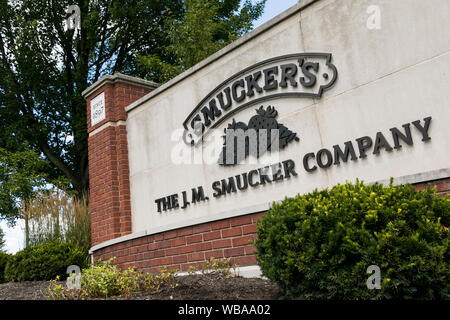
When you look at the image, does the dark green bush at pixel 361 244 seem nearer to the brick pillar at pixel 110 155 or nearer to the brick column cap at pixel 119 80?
the brick pillar at pixel 110 155

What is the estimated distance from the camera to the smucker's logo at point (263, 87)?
556 centimetres

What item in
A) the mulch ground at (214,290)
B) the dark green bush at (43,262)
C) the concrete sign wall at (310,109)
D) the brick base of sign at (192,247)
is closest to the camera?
the mulch ground at (214,290)

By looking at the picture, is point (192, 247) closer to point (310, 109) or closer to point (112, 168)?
point (310, 109)

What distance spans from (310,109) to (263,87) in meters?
0.80

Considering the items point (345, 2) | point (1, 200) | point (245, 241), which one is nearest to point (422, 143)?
point (345, 2)

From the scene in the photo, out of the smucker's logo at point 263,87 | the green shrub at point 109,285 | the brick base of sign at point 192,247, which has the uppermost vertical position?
the smucker's logo at point 263,87

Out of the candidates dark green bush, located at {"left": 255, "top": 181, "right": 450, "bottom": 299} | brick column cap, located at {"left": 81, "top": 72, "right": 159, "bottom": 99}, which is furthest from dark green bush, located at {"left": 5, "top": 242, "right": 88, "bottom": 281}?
dark green bush, located at {"left": 255, "top": 181, "right": 450, "bottom": 299}

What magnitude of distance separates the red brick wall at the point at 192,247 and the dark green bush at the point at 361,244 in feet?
4.63

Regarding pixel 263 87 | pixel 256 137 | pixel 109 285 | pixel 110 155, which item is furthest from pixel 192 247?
pixel 110 155

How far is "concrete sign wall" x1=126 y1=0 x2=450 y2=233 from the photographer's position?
4.65 metres

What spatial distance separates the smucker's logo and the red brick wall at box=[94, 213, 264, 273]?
136 centimetres

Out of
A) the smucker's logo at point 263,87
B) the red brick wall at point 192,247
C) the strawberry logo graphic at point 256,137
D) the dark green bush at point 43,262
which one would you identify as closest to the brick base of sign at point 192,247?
the red brick wall at point 192,247
